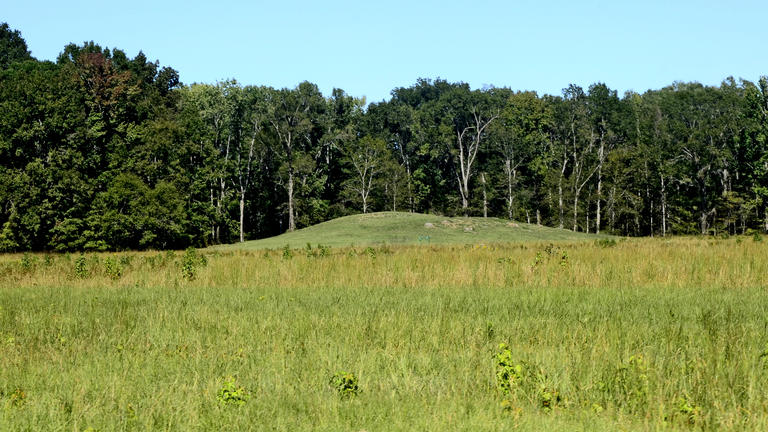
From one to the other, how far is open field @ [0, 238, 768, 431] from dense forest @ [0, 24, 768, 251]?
40.5 m

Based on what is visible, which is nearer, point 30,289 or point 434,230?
point 30,289

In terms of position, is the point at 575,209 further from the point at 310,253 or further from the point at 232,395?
the point at 232,395

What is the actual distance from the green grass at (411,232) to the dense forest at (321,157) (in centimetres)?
1228

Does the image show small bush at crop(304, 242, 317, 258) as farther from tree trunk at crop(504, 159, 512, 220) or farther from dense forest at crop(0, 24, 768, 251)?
tree trunk at crop(504, 159, 512, 220)

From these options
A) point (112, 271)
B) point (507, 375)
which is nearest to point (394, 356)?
point (507, 375)

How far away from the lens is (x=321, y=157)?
8244 centimetres

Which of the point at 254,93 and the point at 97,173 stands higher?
the point at 254,93

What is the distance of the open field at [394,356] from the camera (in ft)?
20.0

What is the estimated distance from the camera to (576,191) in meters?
73.2

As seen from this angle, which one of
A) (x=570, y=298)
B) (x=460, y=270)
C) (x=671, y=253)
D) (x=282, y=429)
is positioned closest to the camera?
(x=282, y=429)

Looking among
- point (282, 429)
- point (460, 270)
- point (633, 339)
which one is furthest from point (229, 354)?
point (460, 270)

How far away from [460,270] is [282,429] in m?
11.7

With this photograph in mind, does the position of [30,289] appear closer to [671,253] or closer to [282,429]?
[282,429]

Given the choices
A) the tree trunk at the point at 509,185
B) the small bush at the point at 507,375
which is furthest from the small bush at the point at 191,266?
the tree trunk at the point at 509,185
